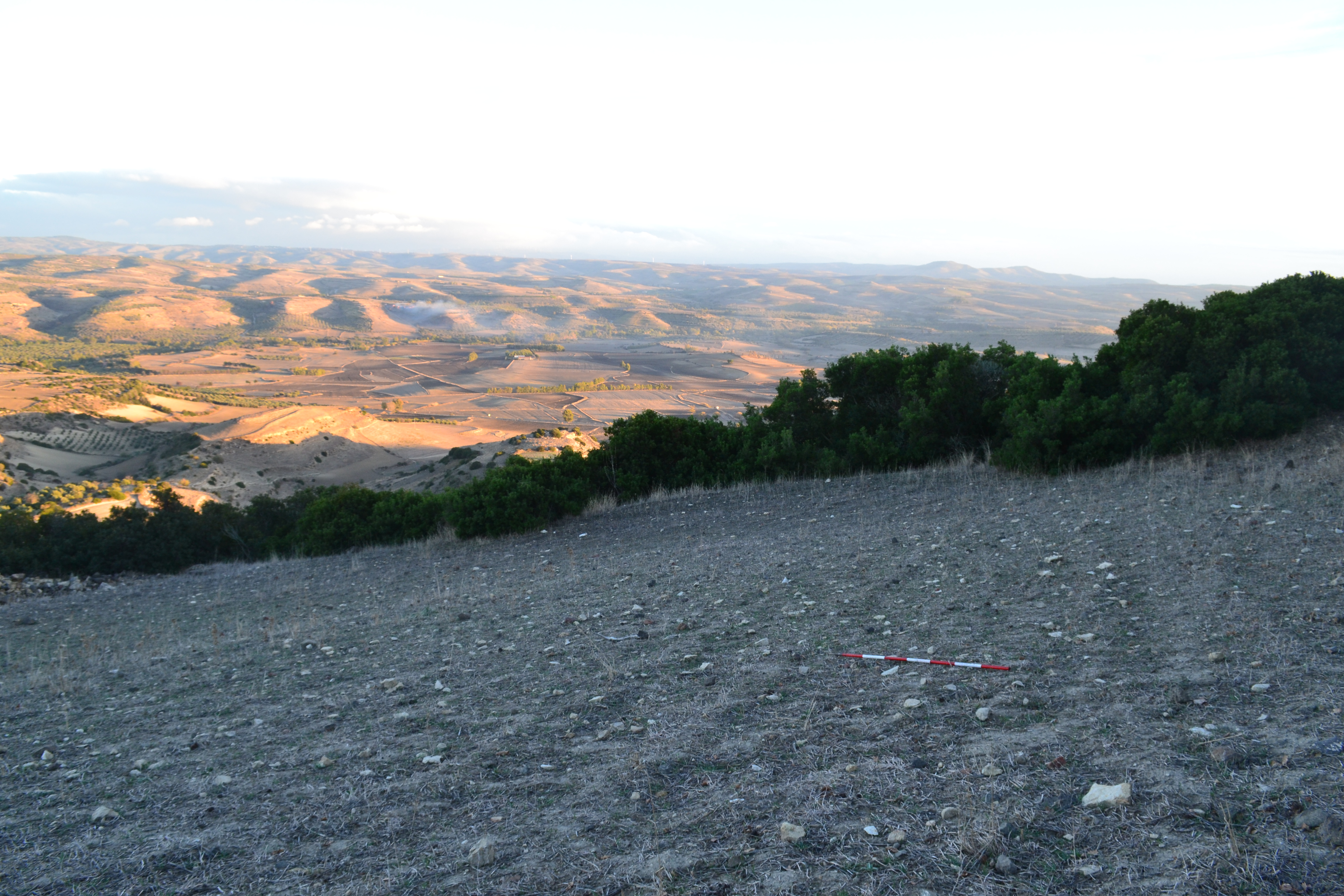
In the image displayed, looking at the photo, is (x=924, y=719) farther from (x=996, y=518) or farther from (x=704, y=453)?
(x=704, y=453)

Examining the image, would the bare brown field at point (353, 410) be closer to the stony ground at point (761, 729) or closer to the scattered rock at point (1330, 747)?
the stony ground at point (761, 729)

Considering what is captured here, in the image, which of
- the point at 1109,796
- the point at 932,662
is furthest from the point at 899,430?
the point at 1109,796

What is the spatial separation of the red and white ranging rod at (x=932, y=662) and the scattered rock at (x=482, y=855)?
2.77 metres

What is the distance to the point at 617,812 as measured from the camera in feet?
11.2

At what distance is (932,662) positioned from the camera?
15.7ft

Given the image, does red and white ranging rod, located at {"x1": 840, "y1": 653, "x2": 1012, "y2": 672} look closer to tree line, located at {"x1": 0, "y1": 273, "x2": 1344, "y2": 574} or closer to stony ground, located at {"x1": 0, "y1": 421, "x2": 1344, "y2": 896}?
stony ground, located at {"x1": 0, "y1": 421, "x2": 1344, "y2": 896}

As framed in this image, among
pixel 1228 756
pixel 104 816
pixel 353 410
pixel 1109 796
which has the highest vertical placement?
pixel 1228 756

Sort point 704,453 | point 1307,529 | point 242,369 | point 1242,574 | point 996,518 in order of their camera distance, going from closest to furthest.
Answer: point 1242,574 < point 1307,529 < point 996,518 < point 704,453 < point 242,369

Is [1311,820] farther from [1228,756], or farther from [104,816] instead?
[104,816]

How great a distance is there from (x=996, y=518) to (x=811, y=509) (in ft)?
9.51

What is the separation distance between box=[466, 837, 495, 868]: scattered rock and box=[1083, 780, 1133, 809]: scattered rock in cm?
243

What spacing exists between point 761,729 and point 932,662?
4.49ft

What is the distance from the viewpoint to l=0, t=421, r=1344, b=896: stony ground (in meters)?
2.89

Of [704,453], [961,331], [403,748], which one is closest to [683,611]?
[403,748]
